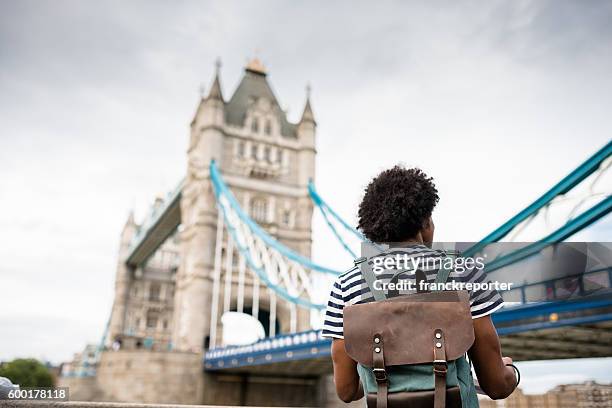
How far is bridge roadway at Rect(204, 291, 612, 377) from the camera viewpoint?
9344mm

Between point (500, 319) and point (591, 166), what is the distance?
10.5 feet

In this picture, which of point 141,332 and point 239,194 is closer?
point 239,194

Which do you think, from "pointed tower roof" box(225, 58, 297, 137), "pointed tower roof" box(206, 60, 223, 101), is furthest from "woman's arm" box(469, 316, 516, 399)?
"pointed tower roof" box(206, 60, 223, 101)

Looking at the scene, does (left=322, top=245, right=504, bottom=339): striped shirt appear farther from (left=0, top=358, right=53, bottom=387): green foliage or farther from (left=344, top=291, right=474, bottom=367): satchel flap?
(left=0, top=358, right=53, bottom=387): green foliage

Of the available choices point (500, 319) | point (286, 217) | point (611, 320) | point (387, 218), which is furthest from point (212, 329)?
point (387, 218)

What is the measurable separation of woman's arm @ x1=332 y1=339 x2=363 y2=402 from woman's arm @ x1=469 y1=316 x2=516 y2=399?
338 millimetres

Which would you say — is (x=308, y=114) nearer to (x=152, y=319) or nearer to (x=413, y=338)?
(x=152, y=319)

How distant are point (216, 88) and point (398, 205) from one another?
3350cm

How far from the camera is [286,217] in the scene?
32.6 meters

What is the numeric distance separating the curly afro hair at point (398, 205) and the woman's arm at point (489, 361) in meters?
0.36

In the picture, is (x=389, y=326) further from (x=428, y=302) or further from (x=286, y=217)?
(x=286, y=217)

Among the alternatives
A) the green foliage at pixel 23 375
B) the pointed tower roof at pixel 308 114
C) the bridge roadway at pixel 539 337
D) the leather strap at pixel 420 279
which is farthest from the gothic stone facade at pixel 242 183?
the leather strap at pixel 420 279

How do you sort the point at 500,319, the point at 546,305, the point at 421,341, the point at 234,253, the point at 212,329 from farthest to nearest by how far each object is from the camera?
the point at 234,253, the point at 212,329, the point at 500,319, the point at 546,305, the point at 421,341

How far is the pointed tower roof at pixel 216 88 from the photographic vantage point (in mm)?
33781
